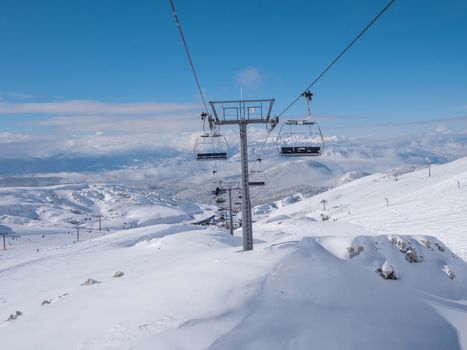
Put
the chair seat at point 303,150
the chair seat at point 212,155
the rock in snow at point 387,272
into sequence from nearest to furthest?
the chair seat at point 303,150, the rock in snow at point 387,272, the chair seat at point 212,155

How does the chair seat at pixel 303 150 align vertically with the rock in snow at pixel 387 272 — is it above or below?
above

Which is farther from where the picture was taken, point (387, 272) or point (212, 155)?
point (212, 155)

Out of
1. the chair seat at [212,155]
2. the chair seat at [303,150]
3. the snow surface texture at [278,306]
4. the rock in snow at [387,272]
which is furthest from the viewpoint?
the chair seat at [212,155]

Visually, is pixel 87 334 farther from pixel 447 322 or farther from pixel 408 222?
pixel 408 222

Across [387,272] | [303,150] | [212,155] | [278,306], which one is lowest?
[387,272]

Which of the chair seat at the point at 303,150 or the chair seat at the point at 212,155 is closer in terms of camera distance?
the chair seat at the point at 303,150

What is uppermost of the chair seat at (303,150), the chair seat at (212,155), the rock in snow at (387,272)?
the chair seat at (212,155)

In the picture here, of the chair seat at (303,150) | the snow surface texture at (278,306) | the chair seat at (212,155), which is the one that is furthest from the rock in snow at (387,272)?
the chair seat at (212,155)

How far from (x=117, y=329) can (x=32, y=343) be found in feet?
7.90

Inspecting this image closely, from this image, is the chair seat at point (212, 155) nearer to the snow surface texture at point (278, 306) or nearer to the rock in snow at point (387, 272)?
the snow surface texture at point (278, 306)

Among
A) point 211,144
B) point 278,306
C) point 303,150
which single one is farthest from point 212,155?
point 278,306

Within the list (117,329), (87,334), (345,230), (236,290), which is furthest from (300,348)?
(345,230)

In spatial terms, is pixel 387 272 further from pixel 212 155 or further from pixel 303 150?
pixel 212 155

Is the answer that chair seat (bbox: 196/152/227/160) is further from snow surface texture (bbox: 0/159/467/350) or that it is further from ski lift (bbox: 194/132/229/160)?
snow surface texture (bbox: 0/159/467/350)
